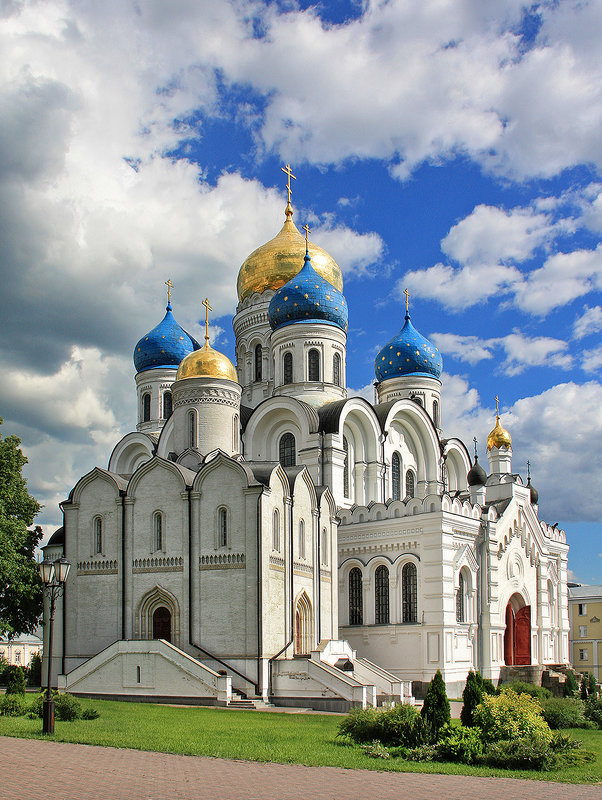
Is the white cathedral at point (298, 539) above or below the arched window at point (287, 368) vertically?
below

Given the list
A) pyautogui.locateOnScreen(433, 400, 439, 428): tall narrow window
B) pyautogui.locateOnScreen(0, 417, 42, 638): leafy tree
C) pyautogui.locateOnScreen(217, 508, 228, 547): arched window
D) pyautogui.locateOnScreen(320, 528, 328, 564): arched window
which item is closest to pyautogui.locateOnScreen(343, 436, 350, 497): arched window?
pyautogui.locateOnScreen(320, 528, 328, 564): arched window

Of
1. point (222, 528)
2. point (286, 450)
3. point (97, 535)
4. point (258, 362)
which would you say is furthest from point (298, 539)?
point (258, 362)

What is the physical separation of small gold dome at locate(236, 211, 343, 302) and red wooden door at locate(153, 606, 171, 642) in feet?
55.0

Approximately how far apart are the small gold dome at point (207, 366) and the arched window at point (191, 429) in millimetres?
1239

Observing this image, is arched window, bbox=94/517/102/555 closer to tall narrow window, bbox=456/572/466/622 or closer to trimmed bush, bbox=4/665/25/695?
trimmed bush, bbox=4/665/25/695

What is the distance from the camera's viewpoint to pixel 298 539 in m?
24.1

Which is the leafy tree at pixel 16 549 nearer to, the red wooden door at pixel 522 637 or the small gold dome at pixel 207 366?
the small gold dome at pixel 207 366

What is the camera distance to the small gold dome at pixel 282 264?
118ft

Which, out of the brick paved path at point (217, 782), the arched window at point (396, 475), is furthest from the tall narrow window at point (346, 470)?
the brick paved path at point (217, 782)

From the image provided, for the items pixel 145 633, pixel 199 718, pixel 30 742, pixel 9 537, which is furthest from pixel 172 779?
pixel 9 537

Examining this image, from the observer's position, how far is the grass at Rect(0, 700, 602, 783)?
35.4 feet

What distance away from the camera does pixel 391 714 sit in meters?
12.6

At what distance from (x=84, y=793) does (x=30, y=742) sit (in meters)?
4.41

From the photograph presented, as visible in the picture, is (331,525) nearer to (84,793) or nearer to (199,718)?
(199,718)
